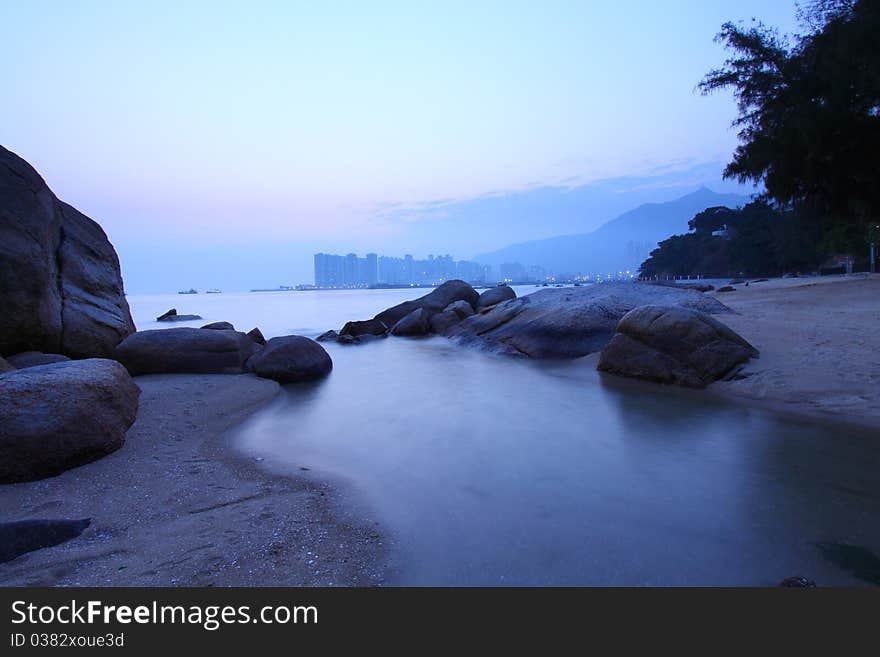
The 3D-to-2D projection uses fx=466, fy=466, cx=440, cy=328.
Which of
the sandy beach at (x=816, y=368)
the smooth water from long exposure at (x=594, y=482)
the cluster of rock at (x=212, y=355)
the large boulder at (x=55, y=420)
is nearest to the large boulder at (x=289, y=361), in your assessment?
the cluster of rock at (x=212, y=355)

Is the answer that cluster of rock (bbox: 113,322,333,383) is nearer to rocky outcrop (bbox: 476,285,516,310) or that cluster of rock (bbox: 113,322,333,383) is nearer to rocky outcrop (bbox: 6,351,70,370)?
rocky outcrop (bbox: 6,351,70,370)

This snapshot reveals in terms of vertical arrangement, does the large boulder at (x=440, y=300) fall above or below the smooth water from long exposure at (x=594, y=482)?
above

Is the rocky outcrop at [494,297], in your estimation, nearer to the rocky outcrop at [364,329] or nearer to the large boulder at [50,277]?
the rocky outcrop at [364,329]

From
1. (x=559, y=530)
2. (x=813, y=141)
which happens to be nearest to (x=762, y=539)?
(x=559, y=530)

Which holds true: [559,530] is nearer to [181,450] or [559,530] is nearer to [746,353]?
[181,450]

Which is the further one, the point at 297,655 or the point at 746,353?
the point at 746,353

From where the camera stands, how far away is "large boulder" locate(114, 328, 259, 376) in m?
10.1

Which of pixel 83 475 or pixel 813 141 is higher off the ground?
pixel 813 141

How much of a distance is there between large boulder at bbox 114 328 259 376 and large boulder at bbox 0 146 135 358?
51cm

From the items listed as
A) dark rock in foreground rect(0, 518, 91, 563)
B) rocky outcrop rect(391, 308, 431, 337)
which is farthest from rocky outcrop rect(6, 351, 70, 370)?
rocky outcrop rect(391, 308, 431, 337)

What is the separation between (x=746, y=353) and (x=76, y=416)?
10403mm

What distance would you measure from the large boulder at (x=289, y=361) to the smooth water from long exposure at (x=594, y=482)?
187 cm

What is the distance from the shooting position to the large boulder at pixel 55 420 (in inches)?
171

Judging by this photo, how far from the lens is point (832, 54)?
9547mm
